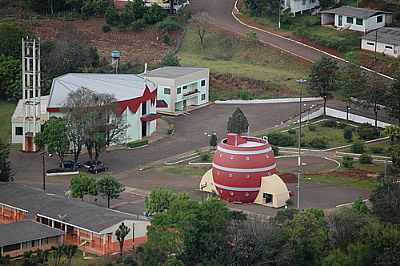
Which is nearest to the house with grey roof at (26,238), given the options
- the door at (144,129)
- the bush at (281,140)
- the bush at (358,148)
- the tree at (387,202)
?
the tree at (387,202)

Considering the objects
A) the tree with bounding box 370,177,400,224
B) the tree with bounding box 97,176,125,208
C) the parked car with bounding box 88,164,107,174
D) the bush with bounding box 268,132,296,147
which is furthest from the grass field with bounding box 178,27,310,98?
the tree with bounding box 370,177,400,224

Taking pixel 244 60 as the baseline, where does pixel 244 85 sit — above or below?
below

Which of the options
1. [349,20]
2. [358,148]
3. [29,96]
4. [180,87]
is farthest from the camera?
[349,20]

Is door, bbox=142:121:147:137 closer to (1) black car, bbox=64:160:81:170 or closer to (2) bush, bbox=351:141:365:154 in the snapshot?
(1) black car, bbox=64:160:81:170

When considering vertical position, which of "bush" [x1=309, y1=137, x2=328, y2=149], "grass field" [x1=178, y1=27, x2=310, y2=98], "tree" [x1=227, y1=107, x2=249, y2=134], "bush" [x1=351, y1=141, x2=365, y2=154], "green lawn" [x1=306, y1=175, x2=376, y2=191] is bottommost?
"green lawn" [x1=306, y1=175, x2=376, y2=191]

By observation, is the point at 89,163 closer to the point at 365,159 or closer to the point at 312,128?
the point at 365,159

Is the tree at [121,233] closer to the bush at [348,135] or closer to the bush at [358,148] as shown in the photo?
the bush at [358,148]

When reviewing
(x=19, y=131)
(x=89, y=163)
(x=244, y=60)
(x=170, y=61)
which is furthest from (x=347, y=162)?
(x=244, y=60)
